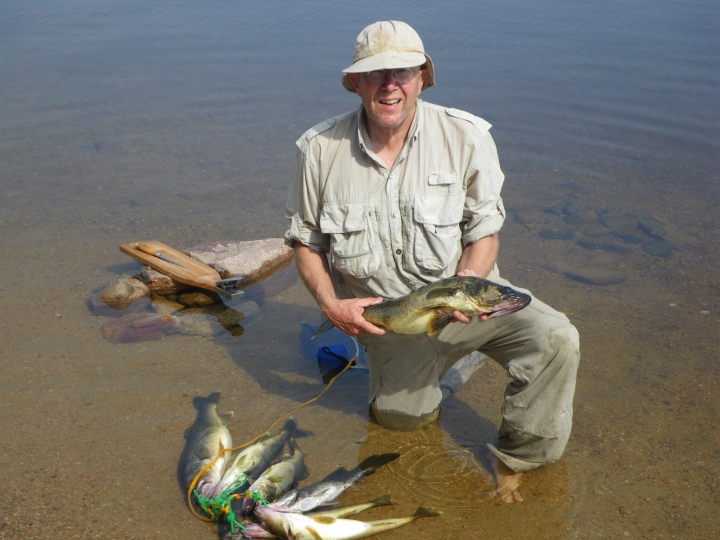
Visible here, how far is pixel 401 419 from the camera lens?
5016 mm

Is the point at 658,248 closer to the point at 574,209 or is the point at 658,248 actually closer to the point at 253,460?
the point at 574,209

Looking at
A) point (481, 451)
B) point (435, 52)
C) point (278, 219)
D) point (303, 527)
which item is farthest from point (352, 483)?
point (435, 52)

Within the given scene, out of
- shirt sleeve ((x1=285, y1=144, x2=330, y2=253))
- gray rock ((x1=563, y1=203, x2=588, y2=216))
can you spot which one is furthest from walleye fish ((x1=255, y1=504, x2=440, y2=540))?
gray rock ((x1=563, y1=203, x2=588, y2=216))

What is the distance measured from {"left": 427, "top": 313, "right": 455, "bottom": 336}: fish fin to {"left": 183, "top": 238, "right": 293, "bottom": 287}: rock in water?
328 centimetres

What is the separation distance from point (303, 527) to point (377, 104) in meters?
2.50

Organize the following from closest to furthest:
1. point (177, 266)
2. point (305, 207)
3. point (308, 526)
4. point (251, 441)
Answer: point (308, 526), point (305, 207), point (251, 441), point (177, 266)

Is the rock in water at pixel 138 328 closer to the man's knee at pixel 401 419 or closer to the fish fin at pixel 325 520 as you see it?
the man's knee at pixel 401 419

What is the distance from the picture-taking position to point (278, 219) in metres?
8.77

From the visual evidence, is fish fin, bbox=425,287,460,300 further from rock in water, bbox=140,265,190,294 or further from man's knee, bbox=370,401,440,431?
rock in water, bbox=140,265,190,294

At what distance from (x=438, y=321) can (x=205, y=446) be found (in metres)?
1.76

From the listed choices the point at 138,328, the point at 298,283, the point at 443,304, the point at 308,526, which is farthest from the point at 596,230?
the point at 308,526

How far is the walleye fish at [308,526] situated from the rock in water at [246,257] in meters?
3.35

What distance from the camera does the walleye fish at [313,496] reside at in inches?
164

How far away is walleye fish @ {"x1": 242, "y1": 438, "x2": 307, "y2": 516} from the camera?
164 inches
